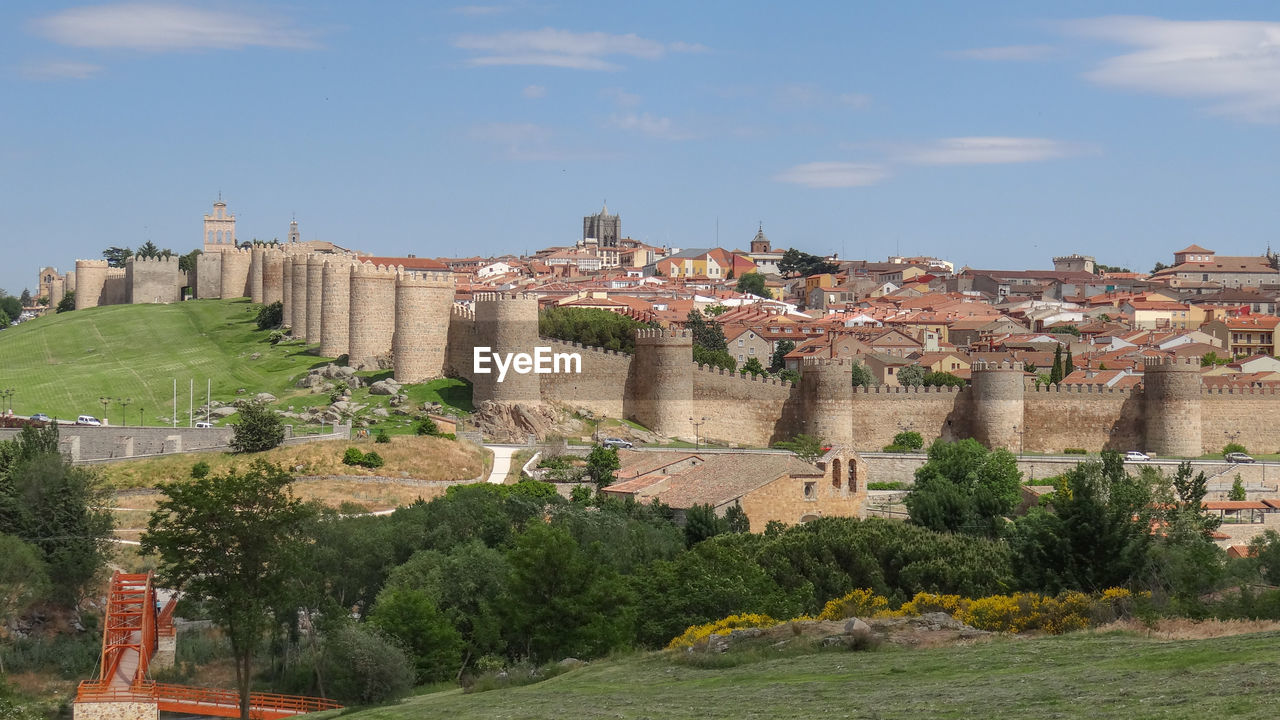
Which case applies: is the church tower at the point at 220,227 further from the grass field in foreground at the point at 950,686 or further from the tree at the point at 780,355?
the grass field in foreground at the point at 950,686

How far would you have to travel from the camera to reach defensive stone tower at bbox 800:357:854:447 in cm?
5225

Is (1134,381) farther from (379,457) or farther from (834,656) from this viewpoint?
(834,656)

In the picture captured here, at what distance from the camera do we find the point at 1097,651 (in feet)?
56.8

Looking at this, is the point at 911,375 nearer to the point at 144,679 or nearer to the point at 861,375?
the point at 861,375

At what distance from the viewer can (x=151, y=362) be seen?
64812mm

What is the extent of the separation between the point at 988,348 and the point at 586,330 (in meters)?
31.5

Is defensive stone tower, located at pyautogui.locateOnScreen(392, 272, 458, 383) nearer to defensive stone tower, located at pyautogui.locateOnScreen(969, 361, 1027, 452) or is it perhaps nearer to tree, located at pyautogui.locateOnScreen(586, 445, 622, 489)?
tree, located at pyautogui.locateOnScreen(586, 445, 622, 489)

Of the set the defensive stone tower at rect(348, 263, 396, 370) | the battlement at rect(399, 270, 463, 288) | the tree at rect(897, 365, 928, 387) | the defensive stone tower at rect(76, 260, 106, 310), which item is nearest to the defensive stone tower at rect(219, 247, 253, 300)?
the defensive stone tower at rect(76, 260, 106, 310)

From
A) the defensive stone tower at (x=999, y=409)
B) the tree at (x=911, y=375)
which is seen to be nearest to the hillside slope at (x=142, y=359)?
the defensive stone tower at (x=999, y=409)

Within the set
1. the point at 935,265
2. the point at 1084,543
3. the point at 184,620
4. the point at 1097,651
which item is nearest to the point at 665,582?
the point at 1084,543

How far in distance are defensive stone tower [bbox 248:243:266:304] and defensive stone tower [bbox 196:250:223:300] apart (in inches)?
141

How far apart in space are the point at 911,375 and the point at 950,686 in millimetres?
55023

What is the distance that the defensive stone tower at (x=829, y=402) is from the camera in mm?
52250

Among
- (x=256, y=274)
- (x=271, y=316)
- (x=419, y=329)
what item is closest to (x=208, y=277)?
(x=256, y=274)
